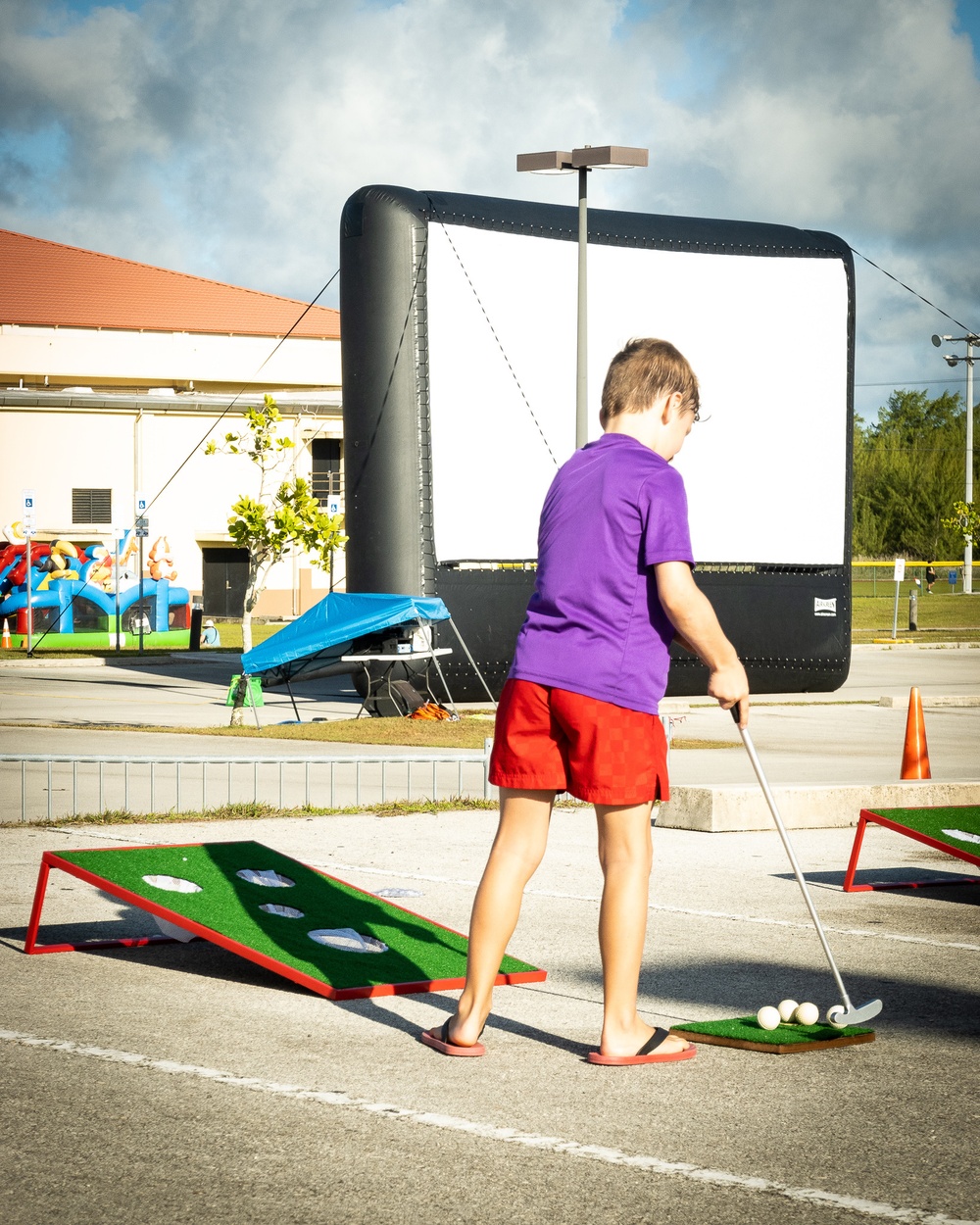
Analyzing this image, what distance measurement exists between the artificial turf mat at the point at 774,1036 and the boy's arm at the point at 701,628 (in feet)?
3.66

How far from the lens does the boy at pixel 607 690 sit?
442cm

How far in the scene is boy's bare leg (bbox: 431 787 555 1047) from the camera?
14.9 ft

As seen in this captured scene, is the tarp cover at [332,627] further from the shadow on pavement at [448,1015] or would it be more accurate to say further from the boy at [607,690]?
the boy at [607,690]

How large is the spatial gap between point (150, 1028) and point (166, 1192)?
1.60m

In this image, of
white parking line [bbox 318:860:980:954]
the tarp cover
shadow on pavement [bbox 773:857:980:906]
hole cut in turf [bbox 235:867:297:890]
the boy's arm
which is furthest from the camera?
the tarp cover

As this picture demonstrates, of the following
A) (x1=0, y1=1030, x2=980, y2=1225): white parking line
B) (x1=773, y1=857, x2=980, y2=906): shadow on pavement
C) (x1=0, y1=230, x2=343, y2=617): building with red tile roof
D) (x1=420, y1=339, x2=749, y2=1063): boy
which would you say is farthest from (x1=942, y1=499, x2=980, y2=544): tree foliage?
(x1=0, y1=1030, x2=980, y2=1225): white parking line

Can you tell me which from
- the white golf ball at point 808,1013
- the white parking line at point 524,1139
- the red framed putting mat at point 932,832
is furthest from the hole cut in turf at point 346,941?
the red framed putting mat at point 932,832

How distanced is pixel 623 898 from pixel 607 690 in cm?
63

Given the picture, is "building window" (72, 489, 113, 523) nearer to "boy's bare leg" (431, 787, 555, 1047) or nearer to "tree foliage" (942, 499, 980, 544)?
"tree foliage" (942, 499, 980, 544)

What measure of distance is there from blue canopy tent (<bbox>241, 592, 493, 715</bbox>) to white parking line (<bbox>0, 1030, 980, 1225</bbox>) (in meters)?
13.8

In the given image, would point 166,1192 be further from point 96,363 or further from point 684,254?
point 96,363

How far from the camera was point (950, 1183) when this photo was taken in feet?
11.9

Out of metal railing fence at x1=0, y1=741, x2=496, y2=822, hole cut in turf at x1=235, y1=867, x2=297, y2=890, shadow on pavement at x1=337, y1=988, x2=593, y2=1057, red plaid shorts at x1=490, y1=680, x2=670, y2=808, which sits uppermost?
red plaid shorts at x1=490, y1=680, x2=670, y2=808

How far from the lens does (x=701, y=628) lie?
4.40 m
